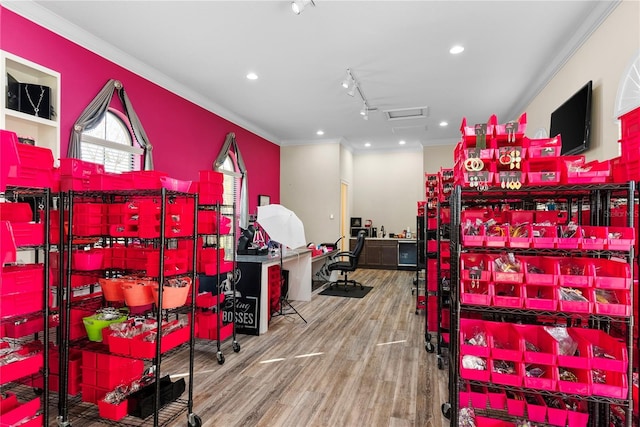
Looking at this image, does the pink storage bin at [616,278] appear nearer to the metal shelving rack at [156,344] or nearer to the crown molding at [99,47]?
the metal shelving rack at [156,344]

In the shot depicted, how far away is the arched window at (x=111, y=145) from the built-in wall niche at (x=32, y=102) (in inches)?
17.5

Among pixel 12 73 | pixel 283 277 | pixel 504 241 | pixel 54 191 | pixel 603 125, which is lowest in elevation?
pixel 283 277

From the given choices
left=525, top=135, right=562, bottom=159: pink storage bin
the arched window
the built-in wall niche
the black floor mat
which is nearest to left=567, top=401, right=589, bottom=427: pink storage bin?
left=525, top=135, right=562, bottom=159: pink storage bin

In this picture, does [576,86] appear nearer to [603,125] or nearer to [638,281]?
[603,125]

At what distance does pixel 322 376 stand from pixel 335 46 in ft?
11.9

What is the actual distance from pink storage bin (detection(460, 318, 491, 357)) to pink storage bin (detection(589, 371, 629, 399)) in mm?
528

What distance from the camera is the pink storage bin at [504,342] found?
1910mm

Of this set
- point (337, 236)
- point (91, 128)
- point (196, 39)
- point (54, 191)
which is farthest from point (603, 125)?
point (337, 236)

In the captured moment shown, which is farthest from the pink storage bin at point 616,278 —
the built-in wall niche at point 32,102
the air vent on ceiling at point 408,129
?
the air vent on ceiling at point 408,129

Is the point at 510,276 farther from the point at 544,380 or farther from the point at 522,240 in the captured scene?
the point at 544,380

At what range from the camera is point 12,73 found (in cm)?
317

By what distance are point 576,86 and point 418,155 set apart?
6.09m

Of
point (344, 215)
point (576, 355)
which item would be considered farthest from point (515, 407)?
point (344, 215)

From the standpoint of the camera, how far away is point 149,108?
4.71 m
